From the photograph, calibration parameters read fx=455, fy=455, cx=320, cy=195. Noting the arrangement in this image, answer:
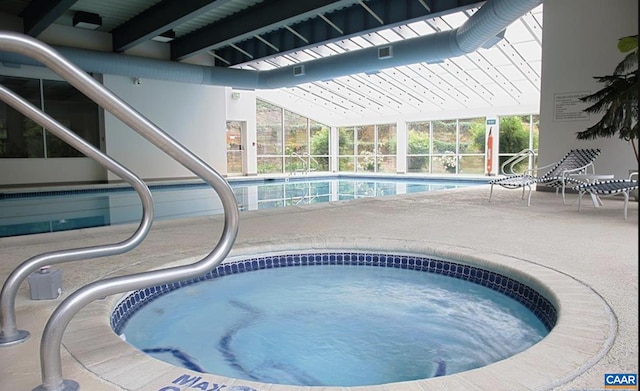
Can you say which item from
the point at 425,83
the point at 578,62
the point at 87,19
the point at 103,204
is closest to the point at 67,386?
the point at 103,204

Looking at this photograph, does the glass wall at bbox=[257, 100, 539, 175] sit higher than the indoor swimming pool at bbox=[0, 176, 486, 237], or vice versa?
the glass wall at bbox=[257, 100, 539, 175]

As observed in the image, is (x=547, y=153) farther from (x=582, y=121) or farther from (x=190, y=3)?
(x=190, y=3)

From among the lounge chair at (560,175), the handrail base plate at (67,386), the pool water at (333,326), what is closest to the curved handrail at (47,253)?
the handrail base plate at (67,386)

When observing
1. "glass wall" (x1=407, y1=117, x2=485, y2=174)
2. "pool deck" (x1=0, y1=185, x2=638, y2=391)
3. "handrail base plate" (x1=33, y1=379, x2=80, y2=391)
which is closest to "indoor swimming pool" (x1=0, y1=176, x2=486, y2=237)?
"pool deck" (x1=0, y1=185, x2=638, y2=391)

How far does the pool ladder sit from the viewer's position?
1.23 meters

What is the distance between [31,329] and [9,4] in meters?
9.62

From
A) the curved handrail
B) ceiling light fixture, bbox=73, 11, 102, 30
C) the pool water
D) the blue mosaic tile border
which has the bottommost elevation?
the pool water

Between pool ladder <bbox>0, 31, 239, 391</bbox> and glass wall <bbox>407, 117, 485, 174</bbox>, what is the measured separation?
1495cm

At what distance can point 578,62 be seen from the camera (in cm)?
770

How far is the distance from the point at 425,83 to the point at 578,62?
6379 millimetres

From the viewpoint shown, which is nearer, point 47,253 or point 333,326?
point 47,253

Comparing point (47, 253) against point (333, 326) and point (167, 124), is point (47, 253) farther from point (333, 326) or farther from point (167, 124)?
point (167, 124)

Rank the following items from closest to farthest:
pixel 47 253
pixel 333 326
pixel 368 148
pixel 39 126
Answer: pixel 47 253
pixel 333 326
pixel 39 126
pixel 368 148

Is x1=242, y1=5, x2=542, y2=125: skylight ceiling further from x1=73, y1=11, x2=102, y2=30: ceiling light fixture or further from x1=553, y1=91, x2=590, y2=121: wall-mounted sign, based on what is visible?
x1=73, y1=11, x2=102, y2=30: ceiling light fixture
